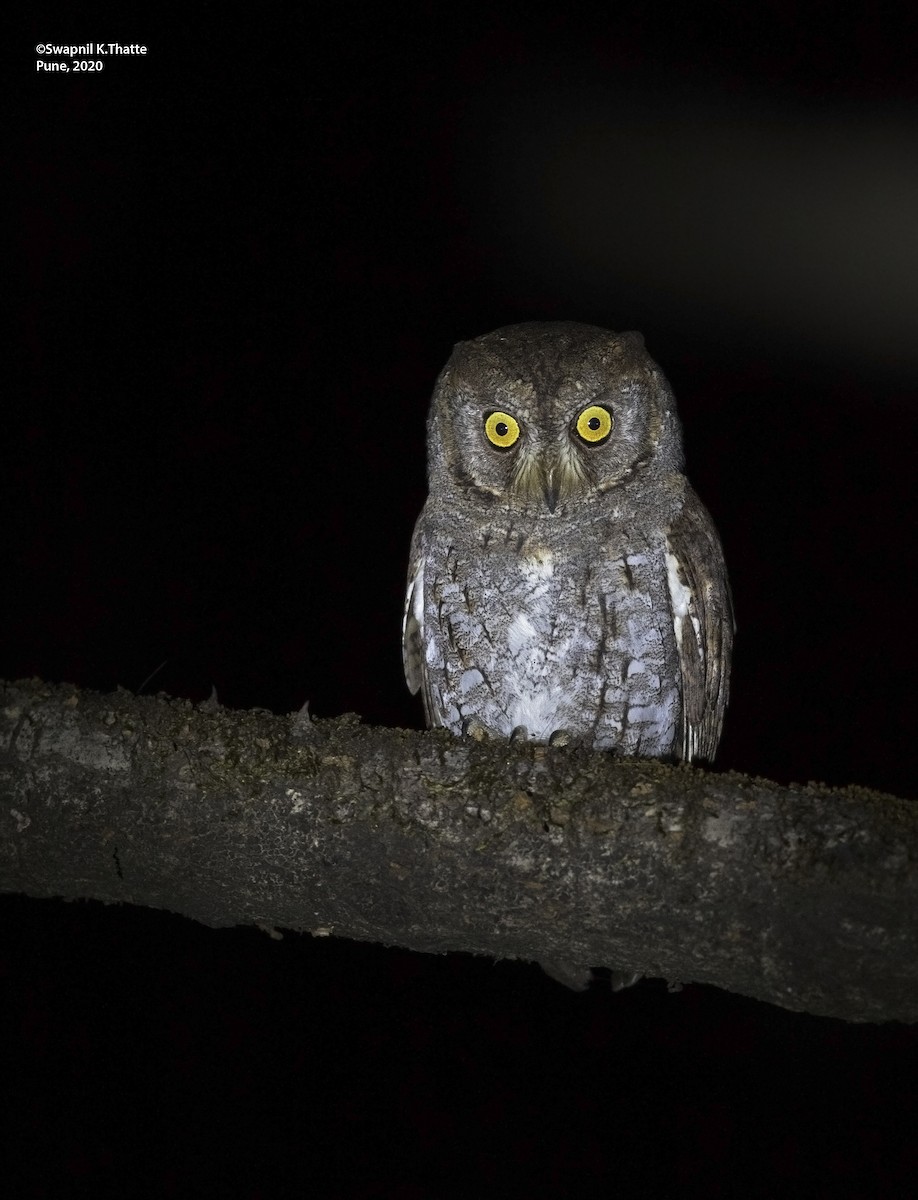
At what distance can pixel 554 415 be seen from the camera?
2.03 meters

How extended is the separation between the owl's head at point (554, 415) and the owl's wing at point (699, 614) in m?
0.18

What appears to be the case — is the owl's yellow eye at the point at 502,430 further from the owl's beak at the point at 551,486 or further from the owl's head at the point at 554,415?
the owl's beak at the point at 551,486

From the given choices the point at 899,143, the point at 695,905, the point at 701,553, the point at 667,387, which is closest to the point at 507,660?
the point at 701,553

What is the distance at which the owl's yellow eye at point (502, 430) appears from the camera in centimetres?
208

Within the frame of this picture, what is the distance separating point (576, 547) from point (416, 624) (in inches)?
21.9

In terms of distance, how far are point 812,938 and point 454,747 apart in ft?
1.85

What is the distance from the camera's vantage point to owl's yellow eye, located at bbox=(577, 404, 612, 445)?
2.07 meters

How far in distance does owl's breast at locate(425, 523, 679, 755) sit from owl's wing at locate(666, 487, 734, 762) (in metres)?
0.03

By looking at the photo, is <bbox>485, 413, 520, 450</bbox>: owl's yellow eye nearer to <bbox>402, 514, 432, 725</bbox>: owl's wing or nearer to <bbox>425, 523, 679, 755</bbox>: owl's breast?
<bbox>425, 523, 679, 755</bbox>: owl's breast

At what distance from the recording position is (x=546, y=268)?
3467 mm

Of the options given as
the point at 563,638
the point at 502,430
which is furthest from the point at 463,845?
the point at 502,430

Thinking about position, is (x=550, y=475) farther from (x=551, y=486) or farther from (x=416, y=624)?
(x=416, y=624)

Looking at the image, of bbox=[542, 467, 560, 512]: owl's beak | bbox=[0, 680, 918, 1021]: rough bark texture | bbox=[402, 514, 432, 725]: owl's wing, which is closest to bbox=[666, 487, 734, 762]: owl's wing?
bbox=[542, 467, 560, 512]: owl's beak

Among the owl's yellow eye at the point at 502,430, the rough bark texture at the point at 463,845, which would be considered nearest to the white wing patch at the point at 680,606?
the owl's yellow eye at the point at 502,430
